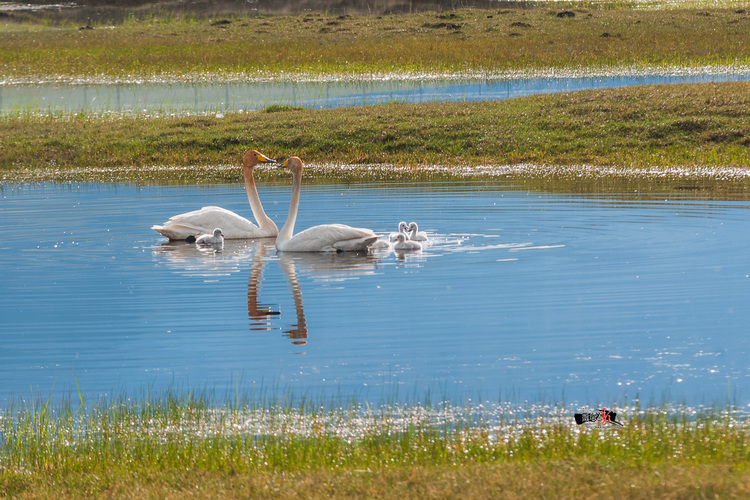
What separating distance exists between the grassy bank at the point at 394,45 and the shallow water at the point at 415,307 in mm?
30064

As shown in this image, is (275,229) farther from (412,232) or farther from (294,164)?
(412,232)

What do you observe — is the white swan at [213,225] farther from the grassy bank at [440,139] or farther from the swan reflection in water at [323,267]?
the grassy bank at [440,139]

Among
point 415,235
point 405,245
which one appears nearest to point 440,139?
point 415,235

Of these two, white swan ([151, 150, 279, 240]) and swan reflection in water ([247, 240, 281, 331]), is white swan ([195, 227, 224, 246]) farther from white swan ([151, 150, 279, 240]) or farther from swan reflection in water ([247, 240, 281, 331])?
swan reflection in water ([247, 240, 281, 331])

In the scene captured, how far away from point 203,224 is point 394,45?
1481 inches

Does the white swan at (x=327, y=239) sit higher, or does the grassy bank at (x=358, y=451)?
the white swan at (x=327, y=239)

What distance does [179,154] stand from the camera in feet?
92.5

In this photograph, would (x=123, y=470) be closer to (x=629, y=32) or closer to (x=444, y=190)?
(x=444, y=190)

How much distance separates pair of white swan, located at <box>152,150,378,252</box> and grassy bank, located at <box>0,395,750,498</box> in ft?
22.1

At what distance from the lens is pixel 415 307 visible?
10.4m

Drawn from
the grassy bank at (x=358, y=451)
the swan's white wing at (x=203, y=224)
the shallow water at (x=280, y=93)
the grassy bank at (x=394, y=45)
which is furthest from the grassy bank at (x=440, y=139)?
the grassy bank at (x=358, y=451)

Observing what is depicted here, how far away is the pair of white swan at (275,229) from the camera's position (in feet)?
45.9

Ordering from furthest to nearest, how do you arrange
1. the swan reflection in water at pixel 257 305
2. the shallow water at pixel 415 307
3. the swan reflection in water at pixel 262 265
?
the swan reflection in water at pixel 262 265
the swan reflection in water at pixel 257 305
the shallow water at pixel 415 307

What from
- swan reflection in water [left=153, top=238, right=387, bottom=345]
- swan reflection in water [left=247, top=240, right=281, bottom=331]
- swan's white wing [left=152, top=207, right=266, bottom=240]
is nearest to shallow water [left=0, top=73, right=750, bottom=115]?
swan's white wing [left=152, top=207, right=266, bottom=240]
